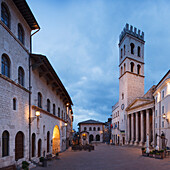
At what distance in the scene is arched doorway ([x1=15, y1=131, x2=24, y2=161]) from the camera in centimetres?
1273

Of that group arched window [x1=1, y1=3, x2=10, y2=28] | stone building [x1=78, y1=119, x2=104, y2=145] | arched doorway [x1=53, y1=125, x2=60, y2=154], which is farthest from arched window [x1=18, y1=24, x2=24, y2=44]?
stone building [x1=78, y1=119, x2=104, y2=145]

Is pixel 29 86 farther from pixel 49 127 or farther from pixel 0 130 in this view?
pixel 49 127

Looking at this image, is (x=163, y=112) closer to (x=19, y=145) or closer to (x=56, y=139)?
(x=56, y=139)

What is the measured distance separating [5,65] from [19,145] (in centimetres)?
609

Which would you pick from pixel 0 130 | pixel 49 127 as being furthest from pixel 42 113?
pixel 0 130

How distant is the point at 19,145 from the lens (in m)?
13.2

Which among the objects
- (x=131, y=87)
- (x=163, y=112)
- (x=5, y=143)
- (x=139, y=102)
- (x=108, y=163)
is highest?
(x=131, y=87)

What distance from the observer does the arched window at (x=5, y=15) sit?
11461mm

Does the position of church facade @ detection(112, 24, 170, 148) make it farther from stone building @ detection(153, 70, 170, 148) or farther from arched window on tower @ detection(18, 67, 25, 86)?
arched window on tower @ detection(18, 67, 25, 86)

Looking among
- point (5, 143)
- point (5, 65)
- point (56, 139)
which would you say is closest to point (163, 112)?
point (56, 139)

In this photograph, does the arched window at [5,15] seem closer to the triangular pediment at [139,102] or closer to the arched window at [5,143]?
the arched window at [5,143]

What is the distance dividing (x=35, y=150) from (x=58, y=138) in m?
11.9

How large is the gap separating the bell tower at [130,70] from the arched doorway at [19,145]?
143ft

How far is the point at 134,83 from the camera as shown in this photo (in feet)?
181
